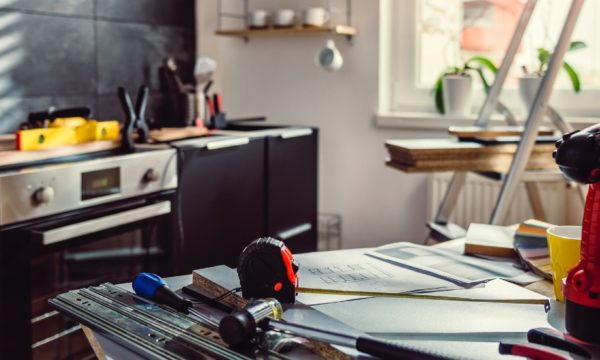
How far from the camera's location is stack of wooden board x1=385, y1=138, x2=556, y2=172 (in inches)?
86.2

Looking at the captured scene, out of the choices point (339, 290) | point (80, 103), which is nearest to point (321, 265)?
point (339, 290)

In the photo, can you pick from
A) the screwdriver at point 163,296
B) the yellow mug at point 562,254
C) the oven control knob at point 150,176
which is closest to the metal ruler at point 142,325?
the screwdriver at point 163,296

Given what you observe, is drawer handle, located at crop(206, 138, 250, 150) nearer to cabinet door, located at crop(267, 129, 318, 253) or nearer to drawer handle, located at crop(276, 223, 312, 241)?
cabinet door, located at crop(267, 129, 318, 253)

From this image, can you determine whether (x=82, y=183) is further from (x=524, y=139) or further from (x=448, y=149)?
(x=524, y=139)

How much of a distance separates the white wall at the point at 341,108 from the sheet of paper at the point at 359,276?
202 cm

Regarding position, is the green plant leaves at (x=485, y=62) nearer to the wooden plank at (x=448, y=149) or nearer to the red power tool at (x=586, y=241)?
the wooden plank at (x=448, y=149)

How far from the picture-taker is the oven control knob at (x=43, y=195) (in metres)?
1.96

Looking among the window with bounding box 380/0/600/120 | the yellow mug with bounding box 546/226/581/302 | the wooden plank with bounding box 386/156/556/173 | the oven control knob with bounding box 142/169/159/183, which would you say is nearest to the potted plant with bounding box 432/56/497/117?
the window with bounding box 380/0/600/120

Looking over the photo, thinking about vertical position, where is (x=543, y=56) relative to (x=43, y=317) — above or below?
above

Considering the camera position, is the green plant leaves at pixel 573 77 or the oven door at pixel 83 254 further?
the green plant leaves at pixel 573 77

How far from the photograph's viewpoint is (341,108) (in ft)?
11.3

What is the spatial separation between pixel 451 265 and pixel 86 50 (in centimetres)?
214

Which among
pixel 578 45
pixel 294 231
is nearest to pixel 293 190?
Answer: pixel 294 231

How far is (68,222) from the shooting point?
209 cm
